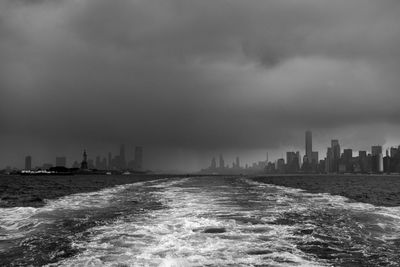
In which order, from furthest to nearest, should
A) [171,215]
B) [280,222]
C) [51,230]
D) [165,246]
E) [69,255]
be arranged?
[171,215]
[280,222]
[51,230]
[165,246]
[69,255]

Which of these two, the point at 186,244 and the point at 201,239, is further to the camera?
the point at 201,239

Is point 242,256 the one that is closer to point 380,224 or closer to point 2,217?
point 380,224

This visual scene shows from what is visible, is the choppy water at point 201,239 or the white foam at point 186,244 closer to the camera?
the white foam at point 186,244

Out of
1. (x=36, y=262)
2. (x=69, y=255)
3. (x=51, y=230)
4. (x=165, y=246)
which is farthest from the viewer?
(x=51, y=230)

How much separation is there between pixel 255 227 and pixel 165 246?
664 cm

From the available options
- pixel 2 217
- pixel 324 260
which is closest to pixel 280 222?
pixel 324 260

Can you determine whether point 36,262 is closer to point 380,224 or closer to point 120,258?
point 120,258

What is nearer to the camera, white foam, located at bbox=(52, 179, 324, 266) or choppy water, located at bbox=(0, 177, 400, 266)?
white foam, located at bbox=(52, 179, 324, 266)

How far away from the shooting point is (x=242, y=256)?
13984mm

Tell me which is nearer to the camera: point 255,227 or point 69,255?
point 69,255

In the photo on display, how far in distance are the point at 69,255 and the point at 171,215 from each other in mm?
11732

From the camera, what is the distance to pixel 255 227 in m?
20.5

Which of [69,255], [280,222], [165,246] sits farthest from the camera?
[280,222]

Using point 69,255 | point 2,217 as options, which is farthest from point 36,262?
point 2,217
